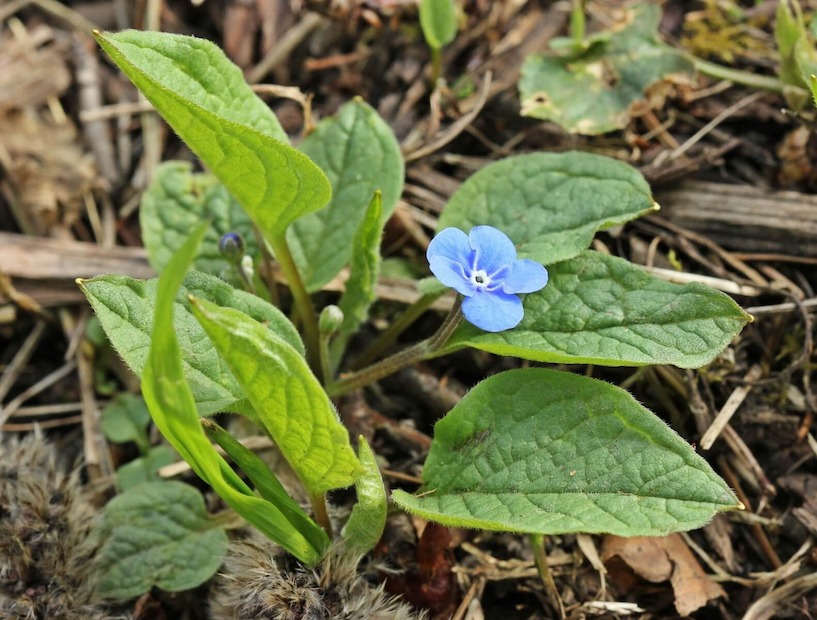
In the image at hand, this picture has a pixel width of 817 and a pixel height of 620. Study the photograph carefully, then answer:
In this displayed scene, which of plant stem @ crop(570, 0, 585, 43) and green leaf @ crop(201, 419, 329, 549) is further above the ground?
plant stem @ crop(570, 0, 585, 43)

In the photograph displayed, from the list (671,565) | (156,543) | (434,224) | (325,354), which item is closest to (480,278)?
(325,354)

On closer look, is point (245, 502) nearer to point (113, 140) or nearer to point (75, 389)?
point (75, 389)

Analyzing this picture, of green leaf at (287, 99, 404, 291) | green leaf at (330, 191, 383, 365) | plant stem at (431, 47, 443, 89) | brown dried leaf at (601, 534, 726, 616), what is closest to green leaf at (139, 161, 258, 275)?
green leaf at (287, 99, 404, 291)

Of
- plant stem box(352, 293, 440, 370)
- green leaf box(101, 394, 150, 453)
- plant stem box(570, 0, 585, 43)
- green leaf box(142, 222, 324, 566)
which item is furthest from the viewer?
plant stem box(570, 0, 585, 43)

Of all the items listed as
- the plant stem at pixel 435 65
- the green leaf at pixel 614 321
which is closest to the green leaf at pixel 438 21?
the plant stem at pixel 435 65

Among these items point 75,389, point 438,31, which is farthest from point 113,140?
point 438,31

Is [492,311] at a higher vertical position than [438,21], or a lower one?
lower

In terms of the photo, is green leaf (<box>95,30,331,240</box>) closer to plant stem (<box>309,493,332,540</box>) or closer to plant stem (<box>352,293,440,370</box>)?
plant stem (<box>352,293,440,370</box>)

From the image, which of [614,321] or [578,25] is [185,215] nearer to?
[614,321]
